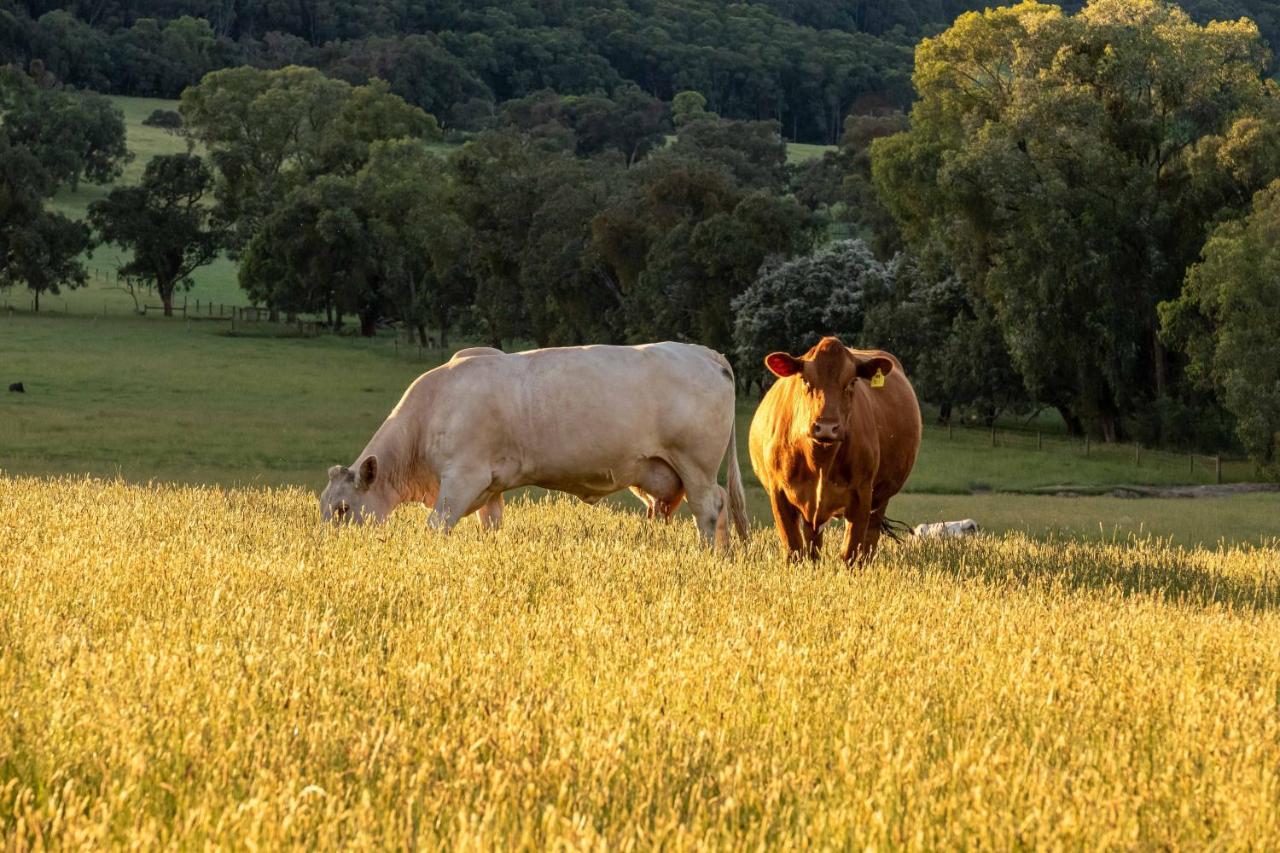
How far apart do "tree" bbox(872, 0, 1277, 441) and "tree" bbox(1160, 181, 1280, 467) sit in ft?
12.6

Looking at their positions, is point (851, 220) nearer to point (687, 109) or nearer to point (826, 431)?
point (687, 109)

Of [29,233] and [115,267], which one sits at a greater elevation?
[29,233]

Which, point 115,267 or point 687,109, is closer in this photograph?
point 115,267

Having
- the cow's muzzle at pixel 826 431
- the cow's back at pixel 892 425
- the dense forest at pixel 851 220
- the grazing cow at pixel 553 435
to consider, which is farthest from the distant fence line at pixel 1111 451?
the cow's muzzle at pixel 826 431

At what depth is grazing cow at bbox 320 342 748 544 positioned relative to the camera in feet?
47.1

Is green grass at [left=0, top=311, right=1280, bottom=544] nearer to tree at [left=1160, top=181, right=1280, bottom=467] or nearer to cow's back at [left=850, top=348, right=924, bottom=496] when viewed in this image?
tree at [left=1160, top=181, right=1280, bottom=467]

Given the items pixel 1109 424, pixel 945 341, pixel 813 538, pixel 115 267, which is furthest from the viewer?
pixel 115 267

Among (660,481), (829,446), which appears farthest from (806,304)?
(829,446)

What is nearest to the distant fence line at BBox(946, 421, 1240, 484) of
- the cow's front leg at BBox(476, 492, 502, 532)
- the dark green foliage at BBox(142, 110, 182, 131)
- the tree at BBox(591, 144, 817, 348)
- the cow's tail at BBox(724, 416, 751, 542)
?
the tree at BBox(591, 144, 817, 348)

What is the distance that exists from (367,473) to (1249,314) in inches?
1220

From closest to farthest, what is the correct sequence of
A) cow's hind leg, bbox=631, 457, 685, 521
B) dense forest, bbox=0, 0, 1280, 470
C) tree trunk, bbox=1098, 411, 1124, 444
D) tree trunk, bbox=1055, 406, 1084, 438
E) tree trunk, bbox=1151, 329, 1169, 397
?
cow's hind leg, bbox=631, 457, 685, 521 < dense forest, bbox=0, 0, 1280, 470 < tree trunk, bbox=1151, 329, 1169, 397 < tree trunk, bbox=1098, 411, 1124, 444 < tree trunk, bbox=1055, 406, 1084, 438

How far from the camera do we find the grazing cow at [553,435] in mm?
14352

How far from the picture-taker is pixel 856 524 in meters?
12.7

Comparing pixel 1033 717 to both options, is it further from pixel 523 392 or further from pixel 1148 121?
pixel 1148 121
